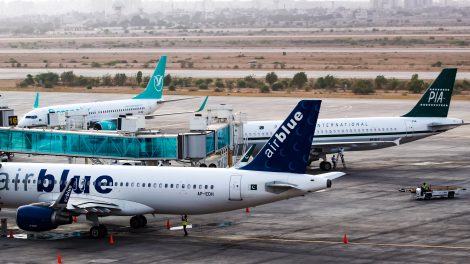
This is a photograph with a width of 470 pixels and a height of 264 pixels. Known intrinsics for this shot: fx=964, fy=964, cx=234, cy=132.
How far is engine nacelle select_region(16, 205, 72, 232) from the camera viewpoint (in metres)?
48.8

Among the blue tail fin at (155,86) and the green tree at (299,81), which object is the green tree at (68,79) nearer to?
the green tree at (299,81)

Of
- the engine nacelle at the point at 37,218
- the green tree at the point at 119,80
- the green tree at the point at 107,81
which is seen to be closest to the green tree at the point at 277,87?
the green tree at the point at 119,80

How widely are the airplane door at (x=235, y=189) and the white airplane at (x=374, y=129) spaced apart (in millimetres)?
27620

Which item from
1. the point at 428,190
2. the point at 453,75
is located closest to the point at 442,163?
the point at 453,75

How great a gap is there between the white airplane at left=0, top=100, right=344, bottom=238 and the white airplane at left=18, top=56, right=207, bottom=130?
38.0m

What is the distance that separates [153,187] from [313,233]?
29.5 feet

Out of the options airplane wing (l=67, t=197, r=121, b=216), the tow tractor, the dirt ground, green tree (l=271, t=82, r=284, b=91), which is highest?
green tree (l=271, t=82, r=284, b=91)

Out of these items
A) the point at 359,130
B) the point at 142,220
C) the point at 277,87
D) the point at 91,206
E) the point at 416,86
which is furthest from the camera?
the point at 277,87

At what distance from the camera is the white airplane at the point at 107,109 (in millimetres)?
93875

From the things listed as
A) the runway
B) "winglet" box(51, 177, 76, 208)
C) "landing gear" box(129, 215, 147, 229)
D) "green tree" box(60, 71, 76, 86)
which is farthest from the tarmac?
"green tree" box(60, 71, 76, 86)

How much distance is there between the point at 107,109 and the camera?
10044 centimetres

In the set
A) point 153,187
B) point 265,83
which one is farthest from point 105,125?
point 265,83

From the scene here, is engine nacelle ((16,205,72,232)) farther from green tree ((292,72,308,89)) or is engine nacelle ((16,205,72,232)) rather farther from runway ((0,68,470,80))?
runway ((0,68,470,80))

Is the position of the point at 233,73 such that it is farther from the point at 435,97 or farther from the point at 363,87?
the point at 435,97
